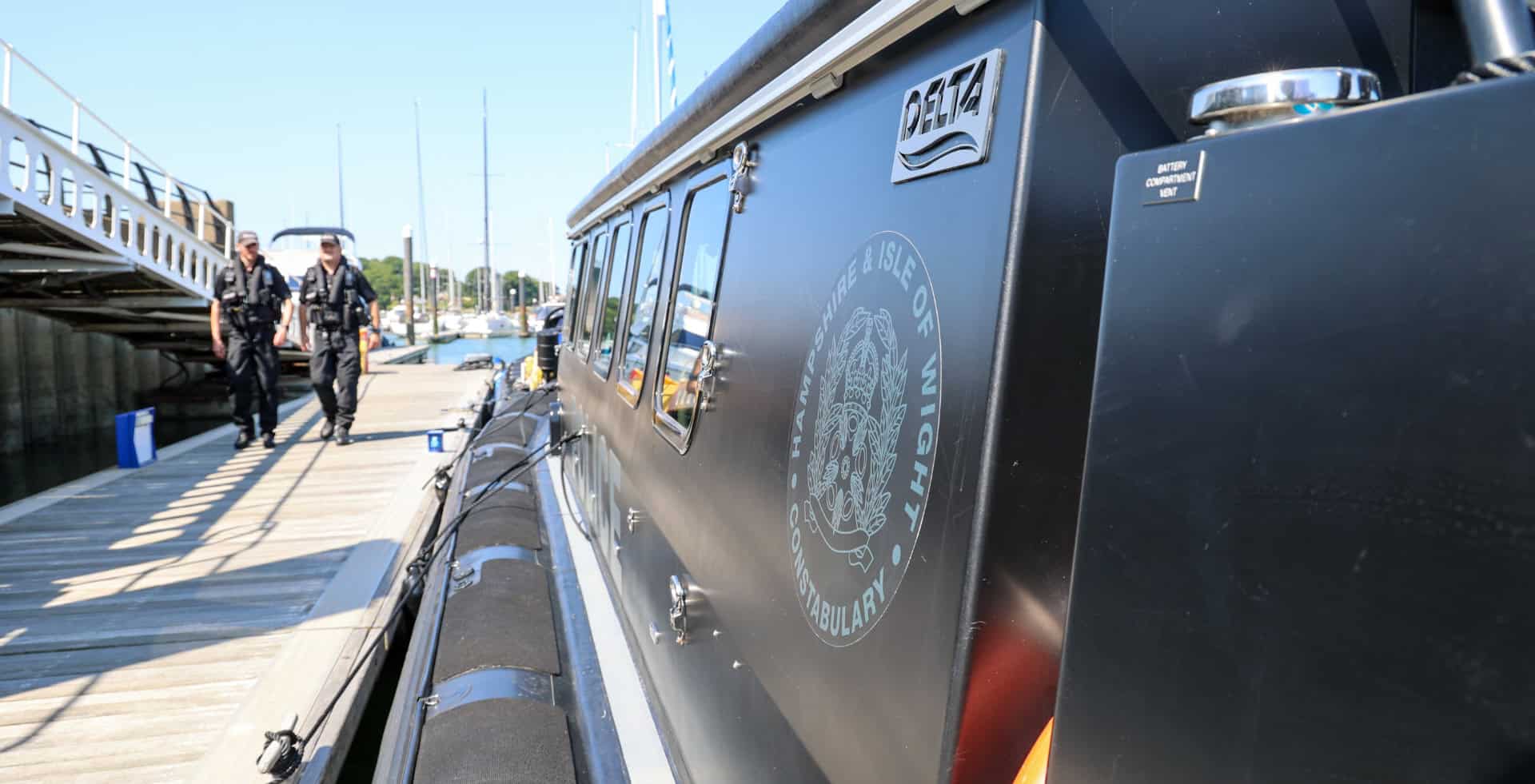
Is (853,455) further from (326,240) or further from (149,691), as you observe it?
(326,240)

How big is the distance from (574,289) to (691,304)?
459 centimetres

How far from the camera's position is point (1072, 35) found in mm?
1090

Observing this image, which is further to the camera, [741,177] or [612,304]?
[612,304]

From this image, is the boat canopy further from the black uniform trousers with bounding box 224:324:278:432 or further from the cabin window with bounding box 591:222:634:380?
the black uniform trousers with bounding box 224:324:278:432

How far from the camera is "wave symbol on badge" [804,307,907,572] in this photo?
1309 mm

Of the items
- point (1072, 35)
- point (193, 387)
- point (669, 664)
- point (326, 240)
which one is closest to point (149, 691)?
point (669, 664)

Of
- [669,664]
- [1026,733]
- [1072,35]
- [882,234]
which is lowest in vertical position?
[669,664]

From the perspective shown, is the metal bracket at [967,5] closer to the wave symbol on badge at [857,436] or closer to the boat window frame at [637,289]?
the wave symbol on badge at [857,436]

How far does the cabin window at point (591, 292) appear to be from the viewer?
550 cm

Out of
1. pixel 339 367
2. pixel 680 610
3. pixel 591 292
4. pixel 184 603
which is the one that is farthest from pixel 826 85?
pixel 339 367

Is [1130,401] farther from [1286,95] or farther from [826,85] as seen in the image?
[826,85]

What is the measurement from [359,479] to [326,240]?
2272 millimetres

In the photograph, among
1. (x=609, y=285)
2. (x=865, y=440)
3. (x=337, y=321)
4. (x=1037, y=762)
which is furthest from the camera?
(x=337, y=321)

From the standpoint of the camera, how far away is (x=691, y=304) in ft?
9.11
